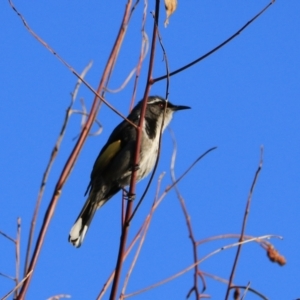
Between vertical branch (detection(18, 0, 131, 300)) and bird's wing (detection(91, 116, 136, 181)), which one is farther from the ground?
bird's wing (detection(91, 116, 136, 181))

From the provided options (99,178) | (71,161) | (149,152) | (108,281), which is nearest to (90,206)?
(99,178)

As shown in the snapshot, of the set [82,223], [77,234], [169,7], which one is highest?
[82,223]

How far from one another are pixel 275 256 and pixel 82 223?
301 cm

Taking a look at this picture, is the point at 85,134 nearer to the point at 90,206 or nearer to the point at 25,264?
the point at 25,264

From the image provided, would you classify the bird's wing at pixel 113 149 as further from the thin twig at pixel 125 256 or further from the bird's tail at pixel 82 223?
the thin twig at pixel 125 256

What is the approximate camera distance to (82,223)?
18.7 ft

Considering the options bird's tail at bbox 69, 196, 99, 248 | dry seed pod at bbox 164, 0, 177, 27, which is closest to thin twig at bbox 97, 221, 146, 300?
dry seed pod at bbox 164, 0, 177, 27

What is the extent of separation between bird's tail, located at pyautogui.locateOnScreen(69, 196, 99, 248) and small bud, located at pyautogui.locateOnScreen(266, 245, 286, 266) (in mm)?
2594

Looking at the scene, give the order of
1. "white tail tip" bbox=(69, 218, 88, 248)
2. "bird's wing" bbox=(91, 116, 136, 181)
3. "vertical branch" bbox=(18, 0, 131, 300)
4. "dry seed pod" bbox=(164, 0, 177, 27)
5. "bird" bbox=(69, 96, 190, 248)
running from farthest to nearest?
"bird's wing" bbox=(91, 116, 136, 181) < "bird" bbox=(69, 96, 190, 248) < "white tail tip" bbox=(69, 218, 88, 248) < "dry seed pod" bbox=(164, 0, 177, 27) < "vertical branch" bbox=(18, 0, 131, 300)

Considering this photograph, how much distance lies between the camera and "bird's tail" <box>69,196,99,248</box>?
538cm

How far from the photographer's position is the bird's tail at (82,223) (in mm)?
5375

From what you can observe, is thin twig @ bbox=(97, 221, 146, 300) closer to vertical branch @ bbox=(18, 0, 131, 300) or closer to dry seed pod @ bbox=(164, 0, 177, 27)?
vertical branch @ bbox=(18, 0, 131, 300)

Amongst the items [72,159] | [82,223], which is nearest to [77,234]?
[82,223]

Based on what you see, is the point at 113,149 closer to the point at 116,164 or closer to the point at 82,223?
the point at 116,164
